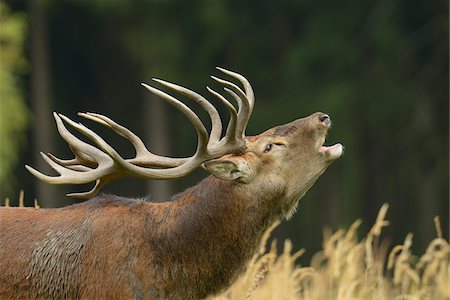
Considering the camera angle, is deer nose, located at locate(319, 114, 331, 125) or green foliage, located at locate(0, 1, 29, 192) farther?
green foliage, located at locate(0, 1, 29, 192)

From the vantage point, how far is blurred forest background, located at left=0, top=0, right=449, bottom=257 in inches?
1036

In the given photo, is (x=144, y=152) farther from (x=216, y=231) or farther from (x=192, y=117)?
(x=216, y=231)

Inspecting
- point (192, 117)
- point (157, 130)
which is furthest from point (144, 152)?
point (157, 130)

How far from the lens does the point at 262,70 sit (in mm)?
28203

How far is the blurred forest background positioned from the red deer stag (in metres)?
17.9

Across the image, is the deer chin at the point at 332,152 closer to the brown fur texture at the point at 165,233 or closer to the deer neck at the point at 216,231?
the brown fur texture at the point at 165,233

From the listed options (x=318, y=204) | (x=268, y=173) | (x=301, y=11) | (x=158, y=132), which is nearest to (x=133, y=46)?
(x=158, y=132)

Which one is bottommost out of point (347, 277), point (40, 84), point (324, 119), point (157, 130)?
point (347, 277)

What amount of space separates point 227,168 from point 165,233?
571mm

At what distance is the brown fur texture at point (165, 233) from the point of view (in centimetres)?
680

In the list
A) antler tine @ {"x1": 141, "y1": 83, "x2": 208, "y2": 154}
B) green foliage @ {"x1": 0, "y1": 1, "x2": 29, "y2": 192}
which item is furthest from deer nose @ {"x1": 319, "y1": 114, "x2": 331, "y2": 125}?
green foliage @ {"x1": 0, "y1": 1, "x2": 29, "y2": 192}

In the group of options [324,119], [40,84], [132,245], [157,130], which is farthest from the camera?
[157,130]

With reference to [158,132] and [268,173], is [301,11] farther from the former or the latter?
[268,173]

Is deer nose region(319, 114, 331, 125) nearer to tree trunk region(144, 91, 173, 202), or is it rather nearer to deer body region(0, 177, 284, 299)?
deer body region(0, 177, 284, 299)
